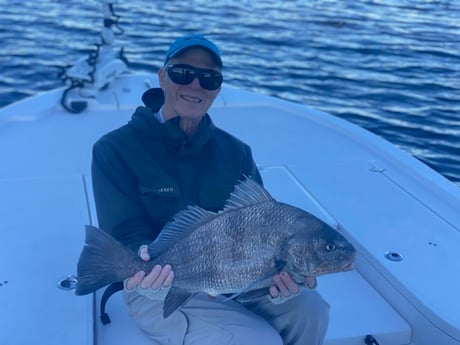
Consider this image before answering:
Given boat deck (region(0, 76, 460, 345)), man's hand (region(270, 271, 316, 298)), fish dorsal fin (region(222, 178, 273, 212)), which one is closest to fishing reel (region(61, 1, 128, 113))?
boat deck (region(0, 76, 460, 345))

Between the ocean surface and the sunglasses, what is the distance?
606cm

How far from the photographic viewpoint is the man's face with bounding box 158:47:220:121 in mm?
3377

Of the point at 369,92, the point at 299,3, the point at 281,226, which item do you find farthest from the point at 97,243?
the point at 299,3

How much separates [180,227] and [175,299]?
35cm

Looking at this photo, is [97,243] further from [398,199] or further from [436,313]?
[398,199]

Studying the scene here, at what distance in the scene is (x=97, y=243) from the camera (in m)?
2.86

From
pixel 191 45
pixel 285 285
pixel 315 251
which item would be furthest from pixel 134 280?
pixel 191 45

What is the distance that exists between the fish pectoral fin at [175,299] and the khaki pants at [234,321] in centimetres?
24

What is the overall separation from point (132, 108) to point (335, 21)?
1211 cm

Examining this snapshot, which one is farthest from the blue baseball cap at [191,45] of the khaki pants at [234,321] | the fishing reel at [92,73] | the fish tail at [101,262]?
the fishing reel at [92,73]

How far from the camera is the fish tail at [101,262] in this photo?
2.84 metres

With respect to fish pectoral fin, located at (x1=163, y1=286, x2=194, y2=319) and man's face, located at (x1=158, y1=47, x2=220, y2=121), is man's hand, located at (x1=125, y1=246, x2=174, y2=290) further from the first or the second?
man's face, located at (x1=158, y1=47, x2=220, y2=121)

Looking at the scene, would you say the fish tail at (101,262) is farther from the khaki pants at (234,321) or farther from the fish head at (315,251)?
the fish head at (315,251)

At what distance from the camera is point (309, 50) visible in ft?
47.9
